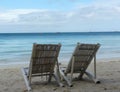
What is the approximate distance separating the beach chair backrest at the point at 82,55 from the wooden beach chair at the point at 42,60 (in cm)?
44

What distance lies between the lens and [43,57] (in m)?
6.80

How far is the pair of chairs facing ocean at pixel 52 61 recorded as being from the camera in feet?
22.0

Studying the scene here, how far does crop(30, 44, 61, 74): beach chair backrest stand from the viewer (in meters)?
6.62

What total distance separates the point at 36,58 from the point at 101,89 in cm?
158

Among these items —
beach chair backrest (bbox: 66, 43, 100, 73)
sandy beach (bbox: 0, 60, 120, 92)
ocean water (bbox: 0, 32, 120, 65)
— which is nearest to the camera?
sandy beach (bbox: 0, 60, 120, 92)

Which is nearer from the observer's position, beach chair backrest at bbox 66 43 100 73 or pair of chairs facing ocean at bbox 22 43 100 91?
pair of chairs facing ocean at bbox 22 43 100 91

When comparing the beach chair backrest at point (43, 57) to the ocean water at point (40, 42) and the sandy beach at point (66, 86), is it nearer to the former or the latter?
the sandy beach at point (66, 86)

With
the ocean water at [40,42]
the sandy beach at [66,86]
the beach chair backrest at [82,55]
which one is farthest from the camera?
the ocean water at [40,42]

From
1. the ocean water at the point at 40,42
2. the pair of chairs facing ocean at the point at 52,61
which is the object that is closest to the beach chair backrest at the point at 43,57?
the pair of chairs facing ocean at the point at 52,61

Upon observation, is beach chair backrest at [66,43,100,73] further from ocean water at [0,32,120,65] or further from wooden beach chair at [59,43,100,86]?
ocean water at [0,32,120,65]

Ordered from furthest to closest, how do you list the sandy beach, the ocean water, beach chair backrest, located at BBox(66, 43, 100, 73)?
the ocean water < beach chair backrest, located at BBox(66, 43, 100, 73) < the sandy beach

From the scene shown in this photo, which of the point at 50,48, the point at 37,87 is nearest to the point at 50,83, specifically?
the point at 37,87

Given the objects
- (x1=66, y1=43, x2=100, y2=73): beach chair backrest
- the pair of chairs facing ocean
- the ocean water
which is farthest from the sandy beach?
the ocean water

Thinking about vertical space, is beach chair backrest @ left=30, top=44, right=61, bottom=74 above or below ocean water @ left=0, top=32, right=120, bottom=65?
above
